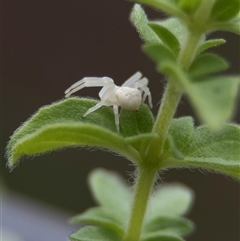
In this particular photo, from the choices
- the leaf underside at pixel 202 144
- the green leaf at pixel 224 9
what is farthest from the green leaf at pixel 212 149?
the green leaf at pixel 224 9

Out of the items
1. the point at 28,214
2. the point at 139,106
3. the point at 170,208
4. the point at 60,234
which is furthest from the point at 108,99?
the point at 28,214

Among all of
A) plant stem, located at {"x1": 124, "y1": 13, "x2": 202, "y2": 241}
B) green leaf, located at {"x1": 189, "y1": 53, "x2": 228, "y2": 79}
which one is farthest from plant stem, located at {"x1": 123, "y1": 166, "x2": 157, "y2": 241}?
green leaf, located at {"x1": 189, "y1": 53, "x2": 228, "y2": 79}

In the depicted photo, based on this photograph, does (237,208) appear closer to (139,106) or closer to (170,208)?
(170,208)

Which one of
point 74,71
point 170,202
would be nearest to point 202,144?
point 170,202

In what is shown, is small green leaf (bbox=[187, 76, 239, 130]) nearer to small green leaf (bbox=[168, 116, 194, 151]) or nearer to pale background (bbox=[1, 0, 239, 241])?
small green leaf (bbox=[168, 116, 194, 151])

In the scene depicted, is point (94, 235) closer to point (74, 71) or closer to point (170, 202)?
point (170, 202)

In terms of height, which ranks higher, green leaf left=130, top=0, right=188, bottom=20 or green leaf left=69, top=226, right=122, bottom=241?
green leaf left=130, top=0, right=188, bottom=20
